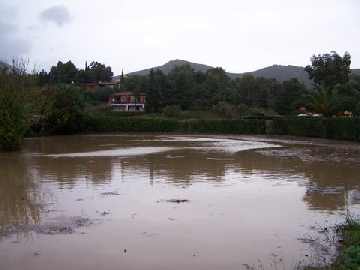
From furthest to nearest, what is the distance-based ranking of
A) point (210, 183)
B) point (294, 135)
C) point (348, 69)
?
point (348, 69) < point (294, 135) < point (210, 183)

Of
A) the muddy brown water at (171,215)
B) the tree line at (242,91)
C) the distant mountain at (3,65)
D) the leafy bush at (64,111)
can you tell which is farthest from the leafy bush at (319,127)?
the distant mountain at (3,65)

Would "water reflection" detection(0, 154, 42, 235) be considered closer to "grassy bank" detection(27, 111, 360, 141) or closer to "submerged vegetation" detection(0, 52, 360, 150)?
"submerged vegetation" detection(0, 52, 360, 150)

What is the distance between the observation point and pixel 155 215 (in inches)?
439

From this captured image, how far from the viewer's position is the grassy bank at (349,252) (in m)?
6.07

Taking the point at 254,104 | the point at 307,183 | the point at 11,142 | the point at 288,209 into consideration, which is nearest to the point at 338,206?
the point at 288,209

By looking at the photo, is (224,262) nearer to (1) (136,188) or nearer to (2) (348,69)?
(1) (136,188)

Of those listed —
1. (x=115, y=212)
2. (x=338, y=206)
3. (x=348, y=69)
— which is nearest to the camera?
(x=115, y=212)

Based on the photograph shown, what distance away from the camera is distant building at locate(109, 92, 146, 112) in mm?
93000

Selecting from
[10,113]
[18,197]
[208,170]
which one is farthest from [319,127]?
[18,197]

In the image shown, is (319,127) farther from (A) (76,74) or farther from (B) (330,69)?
(A) (76,74)

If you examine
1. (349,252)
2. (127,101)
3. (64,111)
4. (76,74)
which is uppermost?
(76,74)

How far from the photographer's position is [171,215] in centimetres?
1115

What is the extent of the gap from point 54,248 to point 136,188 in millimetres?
6885

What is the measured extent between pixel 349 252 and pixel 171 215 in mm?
5222
